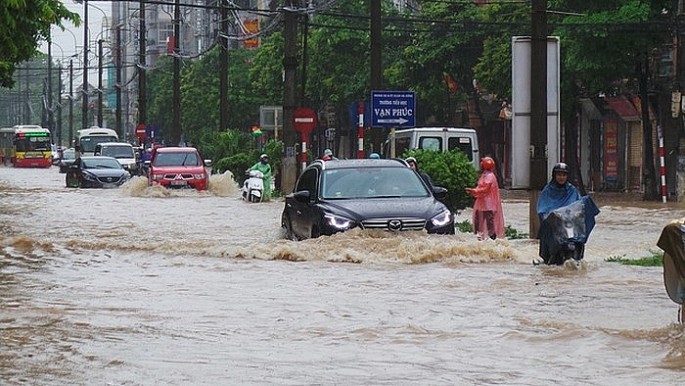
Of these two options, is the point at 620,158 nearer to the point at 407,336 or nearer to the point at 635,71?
the point at 635,71

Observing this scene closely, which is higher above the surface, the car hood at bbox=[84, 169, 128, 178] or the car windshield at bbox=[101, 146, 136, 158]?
the car windshield at bbox=[101, 146, 136, 158]

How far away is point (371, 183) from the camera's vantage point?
22953 mm

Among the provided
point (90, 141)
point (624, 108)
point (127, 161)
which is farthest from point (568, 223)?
point (90, 141)

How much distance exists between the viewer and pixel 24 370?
1157 centimetres

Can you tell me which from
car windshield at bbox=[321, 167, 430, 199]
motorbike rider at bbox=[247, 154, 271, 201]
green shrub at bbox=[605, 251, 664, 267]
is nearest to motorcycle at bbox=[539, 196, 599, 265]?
green shrub at bbox=[605, 251, 664, 267]

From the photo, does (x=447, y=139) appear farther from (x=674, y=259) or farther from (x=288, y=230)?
(x=674, y=259)

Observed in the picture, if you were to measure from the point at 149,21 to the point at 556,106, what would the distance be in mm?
159011

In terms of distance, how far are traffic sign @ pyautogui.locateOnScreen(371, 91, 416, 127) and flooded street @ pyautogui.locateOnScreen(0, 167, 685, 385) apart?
228 inches

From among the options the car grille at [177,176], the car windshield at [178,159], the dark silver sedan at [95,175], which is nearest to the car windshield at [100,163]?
the dark silver sedan at [95,175]

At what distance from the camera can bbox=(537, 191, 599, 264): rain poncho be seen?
19.4 m

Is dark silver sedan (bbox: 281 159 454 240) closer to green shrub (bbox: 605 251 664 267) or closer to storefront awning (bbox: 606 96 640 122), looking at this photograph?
green shrub (bbox: 605 251 664 267)

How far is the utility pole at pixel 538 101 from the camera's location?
81.0 feet

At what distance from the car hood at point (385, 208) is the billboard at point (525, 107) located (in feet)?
10.2

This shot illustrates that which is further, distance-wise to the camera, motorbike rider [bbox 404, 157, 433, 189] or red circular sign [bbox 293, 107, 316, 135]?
red circular sign [bbox 293, 107, 316, 135]
